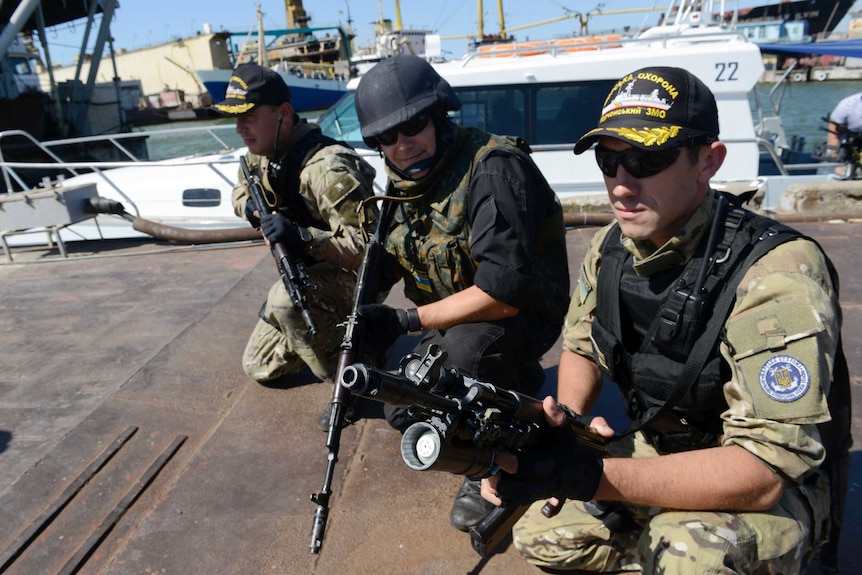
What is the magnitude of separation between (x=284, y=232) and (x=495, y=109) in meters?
4.90

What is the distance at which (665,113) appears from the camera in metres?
1.59

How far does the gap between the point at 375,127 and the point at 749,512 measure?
1.78 metres

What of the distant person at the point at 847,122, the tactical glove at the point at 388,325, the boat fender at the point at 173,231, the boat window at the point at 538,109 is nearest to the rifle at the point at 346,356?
the tactical glove at the point at 388,325

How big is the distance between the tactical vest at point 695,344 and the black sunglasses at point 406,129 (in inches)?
37.7

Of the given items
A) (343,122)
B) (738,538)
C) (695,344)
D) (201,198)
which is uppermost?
(343,122)

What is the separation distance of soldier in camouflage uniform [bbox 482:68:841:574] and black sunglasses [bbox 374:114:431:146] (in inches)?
33.3

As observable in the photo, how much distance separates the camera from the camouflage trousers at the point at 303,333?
329 centimetres

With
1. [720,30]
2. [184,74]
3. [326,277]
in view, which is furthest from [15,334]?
[184,74]

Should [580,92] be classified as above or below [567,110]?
above

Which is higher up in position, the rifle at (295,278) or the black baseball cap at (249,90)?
the black baseball cap at (249,90)

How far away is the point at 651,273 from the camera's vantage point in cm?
183

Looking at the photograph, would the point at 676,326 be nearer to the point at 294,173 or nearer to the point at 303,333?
the point at 303,333

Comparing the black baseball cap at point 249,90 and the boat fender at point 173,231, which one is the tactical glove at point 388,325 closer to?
the black baseball cap at point 249,90

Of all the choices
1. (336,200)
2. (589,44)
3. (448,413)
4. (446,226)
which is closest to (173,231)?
(336,200)
